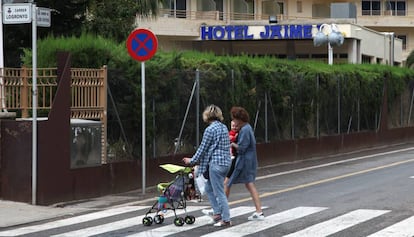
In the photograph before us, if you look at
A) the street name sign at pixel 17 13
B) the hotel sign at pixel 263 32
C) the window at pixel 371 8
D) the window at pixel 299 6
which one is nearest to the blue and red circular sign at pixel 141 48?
the street name sign at pixel 17 13

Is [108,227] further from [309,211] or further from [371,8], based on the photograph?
[371,8]

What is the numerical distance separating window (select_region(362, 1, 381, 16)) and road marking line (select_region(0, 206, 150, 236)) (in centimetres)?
5594

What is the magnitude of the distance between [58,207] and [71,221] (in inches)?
59.2

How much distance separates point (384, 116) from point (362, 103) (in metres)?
2.49

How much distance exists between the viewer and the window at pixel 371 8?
65.6 meters

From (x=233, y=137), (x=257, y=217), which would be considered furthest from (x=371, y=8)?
(x=257, y=217)

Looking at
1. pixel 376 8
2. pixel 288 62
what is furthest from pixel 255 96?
pixel 376 8

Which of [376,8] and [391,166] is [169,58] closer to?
[391,166]

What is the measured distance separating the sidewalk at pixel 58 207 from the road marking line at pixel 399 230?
16.1ft

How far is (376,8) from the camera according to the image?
217 ft

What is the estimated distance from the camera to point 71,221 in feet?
38.0

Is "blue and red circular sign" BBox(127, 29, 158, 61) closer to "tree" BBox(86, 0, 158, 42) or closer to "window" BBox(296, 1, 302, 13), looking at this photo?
"tree" BBox(86, 0, 158, 42)

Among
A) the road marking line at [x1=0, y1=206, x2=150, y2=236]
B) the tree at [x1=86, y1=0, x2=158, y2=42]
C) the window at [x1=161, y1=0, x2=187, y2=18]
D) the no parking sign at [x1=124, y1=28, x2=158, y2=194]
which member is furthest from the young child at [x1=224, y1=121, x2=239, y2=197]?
the window at [x1=161, y1=0, x2=187, y2=18]

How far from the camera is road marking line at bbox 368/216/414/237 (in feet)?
32.1
